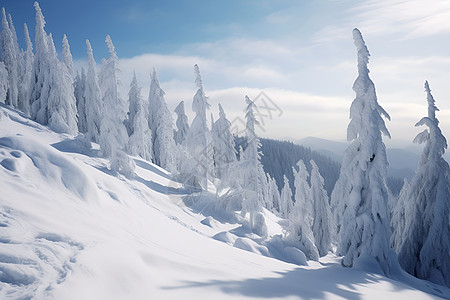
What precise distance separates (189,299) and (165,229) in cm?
508

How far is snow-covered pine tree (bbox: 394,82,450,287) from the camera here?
47.0ft

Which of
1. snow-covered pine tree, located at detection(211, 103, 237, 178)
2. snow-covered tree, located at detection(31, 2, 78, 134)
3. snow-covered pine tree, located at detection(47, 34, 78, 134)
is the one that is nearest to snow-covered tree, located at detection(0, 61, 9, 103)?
snow-covered tree, located at detection(31, 2, 78, 134)

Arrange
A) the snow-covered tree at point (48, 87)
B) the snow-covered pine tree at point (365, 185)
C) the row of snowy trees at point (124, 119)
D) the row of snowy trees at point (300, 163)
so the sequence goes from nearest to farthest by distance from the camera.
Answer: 1. the snow-covered pine tree at point (365, 185)
2. the row of snowy trees at point (300, 163)
3. the row of snowy trees at point (124, 119)
4. the snow-covered tree at point (48, 87)

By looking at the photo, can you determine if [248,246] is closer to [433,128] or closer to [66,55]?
[433,128]

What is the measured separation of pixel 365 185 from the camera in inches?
519

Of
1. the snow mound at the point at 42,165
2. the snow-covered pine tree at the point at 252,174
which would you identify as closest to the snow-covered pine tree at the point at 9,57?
the snow-covered pine tree at the point at 252,174

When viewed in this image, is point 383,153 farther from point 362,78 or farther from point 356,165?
point 362,78

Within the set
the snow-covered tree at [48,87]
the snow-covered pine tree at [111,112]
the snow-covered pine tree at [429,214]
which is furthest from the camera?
the snow-covered tree at [48,87]

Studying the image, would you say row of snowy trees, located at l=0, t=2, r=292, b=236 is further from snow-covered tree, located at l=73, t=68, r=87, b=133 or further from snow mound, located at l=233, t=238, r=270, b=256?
snow mound, located at l=233, t=238, r=270, b=256

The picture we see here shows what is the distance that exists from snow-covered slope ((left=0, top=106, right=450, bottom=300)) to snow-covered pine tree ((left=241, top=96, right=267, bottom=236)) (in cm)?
1103

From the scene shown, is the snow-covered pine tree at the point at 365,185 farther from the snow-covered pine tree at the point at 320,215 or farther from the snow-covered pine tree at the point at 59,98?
the snow-covered pine tree at the point at 59,98

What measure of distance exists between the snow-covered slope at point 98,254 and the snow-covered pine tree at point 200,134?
16.8m

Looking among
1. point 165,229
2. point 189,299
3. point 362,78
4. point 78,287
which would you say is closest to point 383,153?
point 362,78

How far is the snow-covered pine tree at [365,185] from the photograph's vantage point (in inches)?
485
